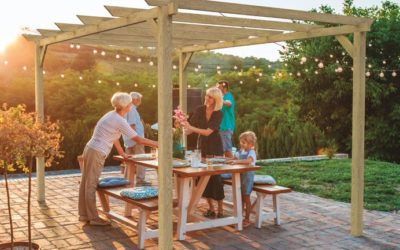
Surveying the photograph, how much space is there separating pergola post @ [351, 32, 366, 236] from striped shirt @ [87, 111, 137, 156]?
2438 millimetres

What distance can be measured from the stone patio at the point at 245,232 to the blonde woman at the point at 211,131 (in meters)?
0.44

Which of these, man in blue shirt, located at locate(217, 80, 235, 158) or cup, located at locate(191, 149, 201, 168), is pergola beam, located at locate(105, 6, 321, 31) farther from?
man in blue shirt, located at locate(217, 80, 235, 158)

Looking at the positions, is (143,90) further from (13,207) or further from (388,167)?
(13,207)

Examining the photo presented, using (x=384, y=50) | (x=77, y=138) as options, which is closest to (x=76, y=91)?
(x=77, y=138)

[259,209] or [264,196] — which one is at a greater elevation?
[264,196]

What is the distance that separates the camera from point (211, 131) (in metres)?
6.46

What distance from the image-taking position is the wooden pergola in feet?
15.4

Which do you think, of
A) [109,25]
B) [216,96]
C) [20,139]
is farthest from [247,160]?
[20,139]

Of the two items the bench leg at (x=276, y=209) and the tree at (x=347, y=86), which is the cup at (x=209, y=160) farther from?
the tree at (x=347, y=86)

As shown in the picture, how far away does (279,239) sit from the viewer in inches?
227

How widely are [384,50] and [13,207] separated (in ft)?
36.5

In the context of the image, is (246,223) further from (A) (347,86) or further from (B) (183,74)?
(A) (347,86)

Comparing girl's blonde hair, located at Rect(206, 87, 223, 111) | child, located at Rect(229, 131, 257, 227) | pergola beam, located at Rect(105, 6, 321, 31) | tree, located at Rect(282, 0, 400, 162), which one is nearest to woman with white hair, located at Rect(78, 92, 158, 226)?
girl's blonde hair, located at Rect(206, 87, 223, 111)

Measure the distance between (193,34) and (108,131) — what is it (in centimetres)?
237
